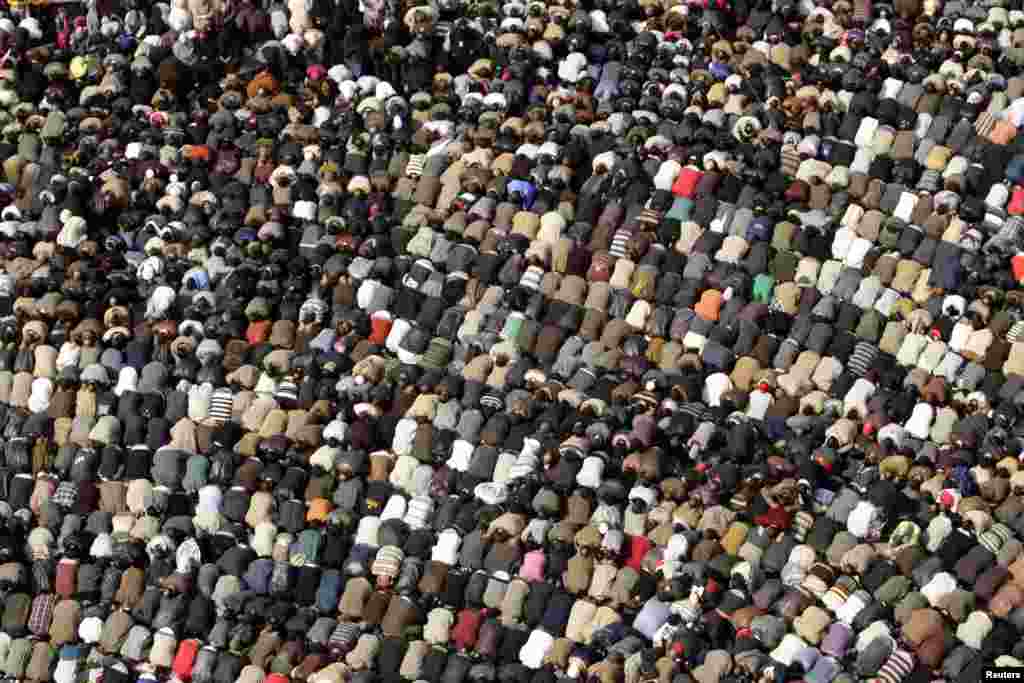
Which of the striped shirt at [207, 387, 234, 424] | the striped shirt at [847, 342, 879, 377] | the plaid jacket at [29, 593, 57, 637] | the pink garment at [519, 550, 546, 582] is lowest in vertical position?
the plaid jacket at [29, 593, 57, 637]

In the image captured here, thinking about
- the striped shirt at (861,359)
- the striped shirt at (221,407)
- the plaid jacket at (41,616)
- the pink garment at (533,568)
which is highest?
the striped shirt at (861,359)

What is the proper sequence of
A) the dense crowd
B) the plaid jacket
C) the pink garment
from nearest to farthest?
the dense crowd → the pink garment → the plaid jacket

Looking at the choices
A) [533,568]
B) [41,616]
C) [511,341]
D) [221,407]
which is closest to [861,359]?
[511,341]

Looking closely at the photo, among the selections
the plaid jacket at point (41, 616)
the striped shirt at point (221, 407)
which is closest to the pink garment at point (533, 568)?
the striped shirt at point (221, 407)

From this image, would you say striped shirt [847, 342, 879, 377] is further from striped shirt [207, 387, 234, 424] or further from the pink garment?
striped shirt [207, 387, 234, 424]

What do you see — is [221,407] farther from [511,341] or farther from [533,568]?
[533,568]

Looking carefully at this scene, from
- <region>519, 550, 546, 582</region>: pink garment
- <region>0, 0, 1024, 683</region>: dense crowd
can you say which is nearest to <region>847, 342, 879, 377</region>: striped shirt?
<region>0, 0, 1024, 683</region>: dense crowd

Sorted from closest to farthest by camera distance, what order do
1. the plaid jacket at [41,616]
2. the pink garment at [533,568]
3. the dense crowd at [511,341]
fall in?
the dense crowd at [511,341] < the pink garment at [533,568] < the plaid jacket at [41,616]

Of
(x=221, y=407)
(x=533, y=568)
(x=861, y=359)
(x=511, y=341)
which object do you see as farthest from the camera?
(x=511, y=341)

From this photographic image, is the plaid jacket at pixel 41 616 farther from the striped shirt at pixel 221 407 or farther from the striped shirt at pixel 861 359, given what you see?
the striped shirt at pixel 861 359
